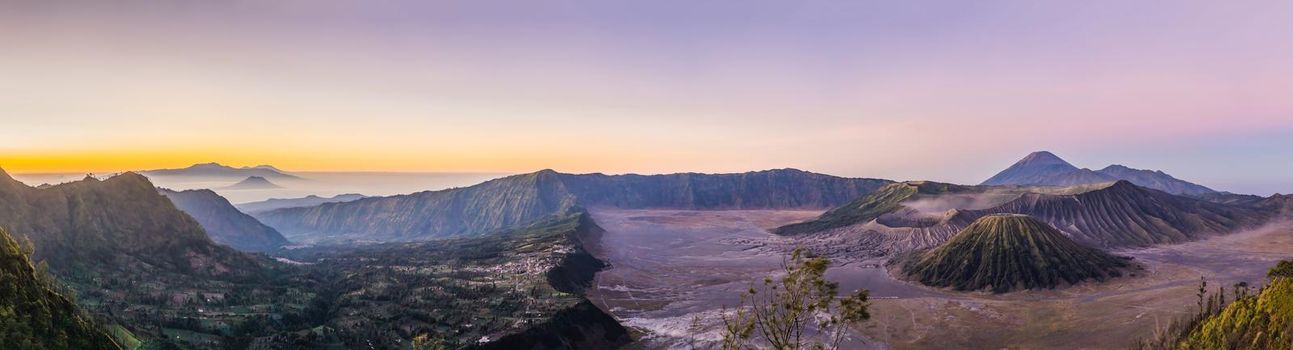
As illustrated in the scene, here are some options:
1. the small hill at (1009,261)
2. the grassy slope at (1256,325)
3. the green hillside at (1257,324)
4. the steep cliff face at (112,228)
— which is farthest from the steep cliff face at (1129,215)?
the steep cliff face at (112,228)

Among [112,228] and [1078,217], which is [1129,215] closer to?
[1078,217]

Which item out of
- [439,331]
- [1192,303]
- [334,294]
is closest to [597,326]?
[439,331]

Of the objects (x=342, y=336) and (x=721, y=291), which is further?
(x=721, y=291)

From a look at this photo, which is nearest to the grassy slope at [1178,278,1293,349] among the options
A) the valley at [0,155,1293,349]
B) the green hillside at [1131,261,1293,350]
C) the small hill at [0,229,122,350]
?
the green hillside at [1131,261,1293,350]

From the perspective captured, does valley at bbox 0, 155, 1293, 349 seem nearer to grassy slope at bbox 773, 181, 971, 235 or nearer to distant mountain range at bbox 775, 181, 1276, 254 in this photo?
distant mountain range at bbox 775, 181, 1276, 254

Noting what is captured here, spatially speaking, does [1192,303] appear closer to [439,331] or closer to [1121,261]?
[1121,261]

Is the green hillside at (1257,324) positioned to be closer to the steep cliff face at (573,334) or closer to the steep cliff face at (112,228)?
the steep cliff face at (573,334)
